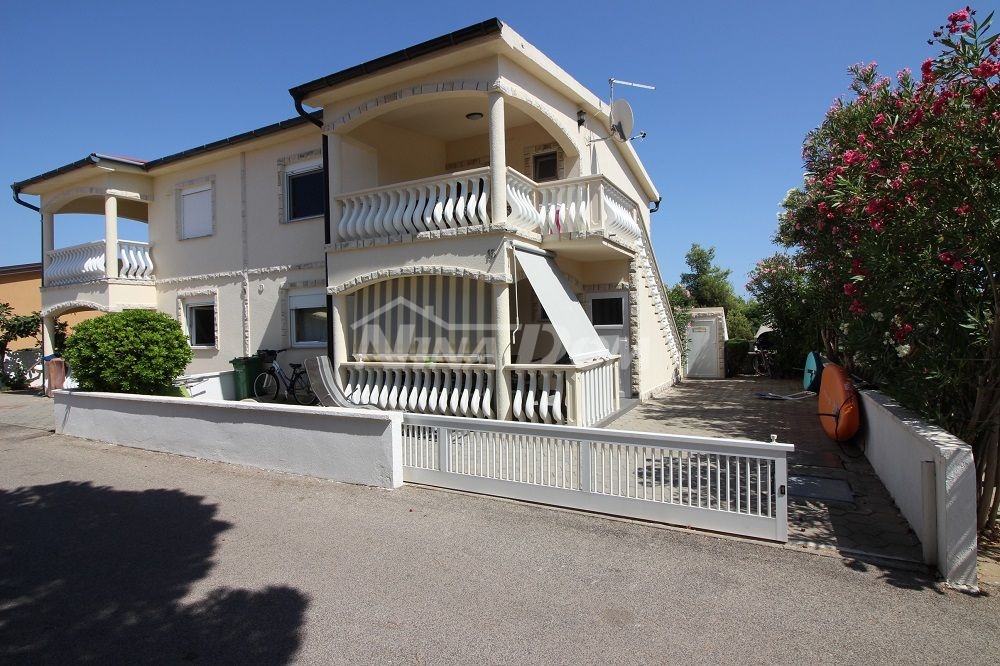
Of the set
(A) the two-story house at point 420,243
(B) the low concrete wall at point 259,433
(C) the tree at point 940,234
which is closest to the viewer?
(C) the tree at point 940,234

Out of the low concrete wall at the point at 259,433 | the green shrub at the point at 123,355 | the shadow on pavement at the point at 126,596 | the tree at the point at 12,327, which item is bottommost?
the shadow on pavement at the point at 126,596

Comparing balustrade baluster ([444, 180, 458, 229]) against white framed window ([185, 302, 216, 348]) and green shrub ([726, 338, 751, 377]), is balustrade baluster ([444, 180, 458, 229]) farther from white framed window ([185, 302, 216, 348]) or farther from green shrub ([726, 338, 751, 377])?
green shrub ([726, 338, 751, 377])

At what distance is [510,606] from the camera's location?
13.5ft

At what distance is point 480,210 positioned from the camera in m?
9.51

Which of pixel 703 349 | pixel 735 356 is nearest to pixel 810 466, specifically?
pixel 703 349

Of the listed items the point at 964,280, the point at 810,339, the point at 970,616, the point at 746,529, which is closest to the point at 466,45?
the point at 964,280

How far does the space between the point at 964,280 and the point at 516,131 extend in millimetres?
9681

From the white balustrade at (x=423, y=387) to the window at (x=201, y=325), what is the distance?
22.8 ft

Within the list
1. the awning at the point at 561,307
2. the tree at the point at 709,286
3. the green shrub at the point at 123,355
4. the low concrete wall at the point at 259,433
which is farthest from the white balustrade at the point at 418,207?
the tree at the point at 709,286

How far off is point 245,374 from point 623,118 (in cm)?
1121

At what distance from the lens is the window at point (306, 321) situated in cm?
A: 1365

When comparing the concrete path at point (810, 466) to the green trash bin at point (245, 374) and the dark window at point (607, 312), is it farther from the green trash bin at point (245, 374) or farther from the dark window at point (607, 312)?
the green trash bin at point (245, 374)

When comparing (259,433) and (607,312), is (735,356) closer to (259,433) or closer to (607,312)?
(607,312)

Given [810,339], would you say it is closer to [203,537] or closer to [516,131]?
[516,131]
